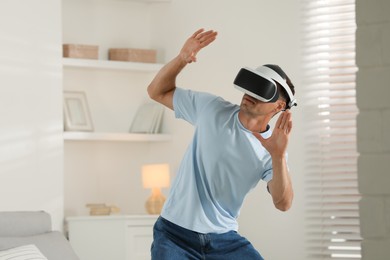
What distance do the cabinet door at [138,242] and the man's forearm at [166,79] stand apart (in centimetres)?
249

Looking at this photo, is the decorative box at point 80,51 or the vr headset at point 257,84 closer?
the vr headset at point 257,84

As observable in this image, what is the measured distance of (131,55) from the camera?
5516 millimetres

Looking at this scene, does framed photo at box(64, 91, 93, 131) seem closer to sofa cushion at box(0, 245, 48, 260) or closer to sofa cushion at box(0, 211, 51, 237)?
sofa cushion at box(0, 211, 51, 237)

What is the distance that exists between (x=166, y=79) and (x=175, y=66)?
10 cm

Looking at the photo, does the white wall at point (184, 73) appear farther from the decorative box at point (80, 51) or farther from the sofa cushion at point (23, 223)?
the sofa cushion at point (23, 223)

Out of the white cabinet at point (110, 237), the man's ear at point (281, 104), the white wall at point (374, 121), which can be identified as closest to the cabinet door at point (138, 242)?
the white cabinet at point (110, 237)

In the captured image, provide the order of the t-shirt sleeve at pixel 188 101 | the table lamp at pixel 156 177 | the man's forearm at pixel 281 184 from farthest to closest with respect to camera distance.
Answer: the table lamp at pixel 156 177, the t-shirt sleeve at pixel 188 101, the man's forearm at pixel 281 184

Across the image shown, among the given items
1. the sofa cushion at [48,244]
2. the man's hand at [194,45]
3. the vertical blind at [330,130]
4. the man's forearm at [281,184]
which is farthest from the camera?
the vertical blind at [330,130]

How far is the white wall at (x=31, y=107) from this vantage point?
4.43m

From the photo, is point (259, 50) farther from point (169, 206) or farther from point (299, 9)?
point (169, 206)

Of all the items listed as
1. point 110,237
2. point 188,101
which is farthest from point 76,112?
point 188,101

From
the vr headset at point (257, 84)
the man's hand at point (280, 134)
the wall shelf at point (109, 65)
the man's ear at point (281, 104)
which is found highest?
the wall shelf at point (109, 65)

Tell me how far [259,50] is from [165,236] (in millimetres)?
2861

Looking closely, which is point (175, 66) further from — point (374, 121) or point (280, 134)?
point (374, 121)
